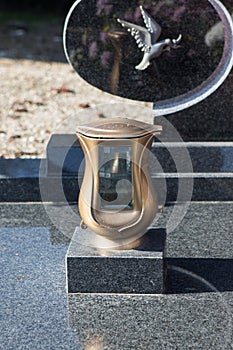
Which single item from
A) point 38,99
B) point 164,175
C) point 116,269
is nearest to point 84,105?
point 38,99

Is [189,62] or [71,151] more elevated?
[189,62]

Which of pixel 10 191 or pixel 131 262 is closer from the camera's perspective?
pixel 131 262

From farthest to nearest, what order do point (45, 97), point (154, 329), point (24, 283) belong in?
1. point (45, 97)
2. point (24, 283)
3. point (154, 329)

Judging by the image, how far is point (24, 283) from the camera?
4355mm

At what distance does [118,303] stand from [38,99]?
4.96m

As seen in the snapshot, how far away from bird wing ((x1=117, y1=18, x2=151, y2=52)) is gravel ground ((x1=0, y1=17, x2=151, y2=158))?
142cm

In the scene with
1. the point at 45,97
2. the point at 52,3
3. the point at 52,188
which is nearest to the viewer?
the point at 52,188

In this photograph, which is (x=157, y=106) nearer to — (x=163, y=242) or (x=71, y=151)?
(x=71, y=151)

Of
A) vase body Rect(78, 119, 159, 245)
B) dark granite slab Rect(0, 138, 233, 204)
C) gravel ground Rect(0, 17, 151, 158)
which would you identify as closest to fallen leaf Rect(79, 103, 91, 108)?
gravel ground Rect(0, 17, 151, 158)

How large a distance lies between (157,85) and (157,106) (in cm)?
15

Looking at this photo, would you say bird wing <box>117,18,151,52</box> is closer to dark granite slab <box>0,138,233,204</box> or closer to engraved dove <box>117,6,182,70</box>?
engraved dove <box>117,6,182,70</box>

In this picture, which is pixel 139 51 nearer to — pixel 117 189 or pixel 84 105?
pixel 117 189

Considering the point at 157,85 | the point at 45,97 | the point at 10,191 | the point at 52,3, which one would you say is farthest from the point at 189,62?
the point at 52,3

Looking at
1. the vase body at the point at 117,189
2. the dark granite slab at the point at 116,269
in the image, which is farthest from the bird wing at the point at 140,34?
the dark granite slab at the point at 116,269
